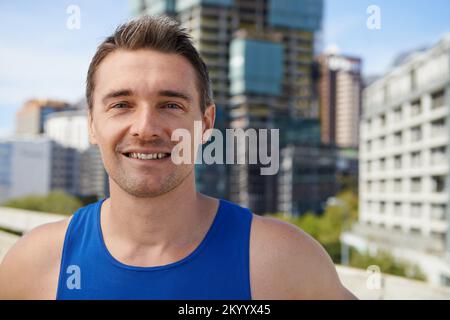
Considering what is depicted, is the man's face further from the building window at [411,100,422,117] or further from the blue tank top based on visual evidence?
the building window at [411,100,422,117]

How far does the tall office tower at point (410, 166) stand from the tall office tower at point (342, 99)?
224 feet

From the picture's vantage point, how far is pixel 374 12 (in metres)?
2.13

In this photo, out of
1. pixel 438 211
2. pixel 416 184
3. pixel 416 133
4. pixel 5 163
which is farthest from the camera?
pixel 5 163

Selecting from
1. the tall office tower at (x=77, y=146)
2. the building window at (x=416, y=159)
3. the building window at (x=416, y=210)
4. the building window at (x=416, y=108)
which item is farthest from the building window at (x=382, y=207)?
the tall office tower at (x=77, y=146)

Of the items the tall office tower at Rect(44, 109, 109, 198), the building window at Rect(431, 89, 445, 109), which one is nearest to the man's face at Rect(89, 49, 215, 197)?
the building window at Rect(431, 89, 445, 109)

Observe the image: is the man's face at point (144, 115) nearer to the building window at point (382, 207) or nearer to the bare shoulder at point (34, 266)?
the bare shoulder at point (34, 266)

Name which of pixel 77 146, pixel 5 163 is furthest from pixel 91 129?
pixel 5 163

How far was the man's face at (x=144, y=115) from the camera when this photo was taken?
4.93 ft

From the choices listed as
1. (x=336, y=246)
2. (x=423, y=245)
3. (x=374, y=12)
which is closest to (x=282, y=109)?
(x=336, y=246)

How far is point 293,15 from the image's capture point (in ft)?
210

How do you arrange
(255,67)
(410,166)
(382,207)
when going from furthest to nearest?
(255,67) < (382,207) < (410,166)

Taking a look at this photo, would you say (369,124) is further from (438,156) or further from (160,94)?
(160,94)

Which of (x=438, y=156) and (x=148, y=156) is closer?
(x=148, y=156)

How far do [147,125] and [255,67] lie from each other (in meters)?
57.4
